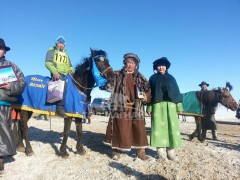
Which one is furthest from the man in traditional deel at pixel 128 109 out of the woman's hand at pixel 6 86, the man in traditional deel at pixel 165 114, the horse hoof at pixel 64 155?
the woman's hand at pixel 6 86

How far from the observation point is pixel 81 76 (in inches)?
256

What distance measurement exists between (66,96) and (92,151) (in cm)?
155

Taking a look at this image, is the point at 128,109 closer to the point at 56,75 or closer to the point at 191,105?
the point at 56,75

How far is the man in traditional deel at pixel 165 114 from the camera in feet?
19.4

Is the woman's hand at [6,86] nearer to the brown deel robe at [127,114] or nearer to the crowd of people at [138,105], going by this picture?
the crowd of people at [138,105]

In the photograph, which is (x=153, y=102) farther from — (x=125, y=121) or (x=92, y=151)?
(x=92, y=151)

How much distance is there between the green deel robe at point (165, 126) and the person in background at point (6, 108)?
2875mm

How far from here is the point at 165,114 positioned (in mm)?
6047

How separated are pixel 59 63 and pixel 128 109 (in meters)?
1.94

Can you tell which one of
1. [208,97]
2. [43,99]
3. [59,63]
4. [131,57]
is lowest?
[43,99]

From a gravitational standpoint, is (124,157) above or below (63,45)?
below

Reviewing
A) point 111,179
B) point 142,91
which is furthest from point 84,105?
point 111,179

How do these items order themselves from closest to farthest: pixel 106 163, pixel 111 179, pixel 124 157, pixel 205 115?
pixel 111 179 < pixel 106 163 < pixel 124 157 < pixel 205 115

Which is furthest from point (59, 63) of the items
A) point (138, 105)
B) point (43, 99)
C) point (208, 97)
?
point (208, 97)
